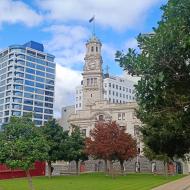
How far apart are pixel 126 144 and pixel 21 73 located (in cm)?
9898

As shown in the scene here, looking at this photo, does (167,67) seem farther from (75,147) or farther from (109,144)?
(75,147)

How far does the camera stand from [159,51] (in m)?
10.4

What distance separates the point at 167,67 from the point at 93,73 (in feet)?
348

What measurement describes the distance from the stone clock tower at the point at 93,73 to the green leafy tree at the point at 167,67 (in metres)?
103

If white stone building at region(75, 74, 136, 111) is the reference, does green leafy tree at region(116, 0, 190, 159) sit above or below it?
below

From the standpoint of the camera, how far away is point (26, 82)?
494 ft

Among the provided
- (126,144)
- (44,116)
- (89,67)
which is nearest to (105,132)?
(126,144)

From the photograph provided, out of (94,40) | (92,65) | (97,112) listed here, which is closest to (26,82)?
(92,65)

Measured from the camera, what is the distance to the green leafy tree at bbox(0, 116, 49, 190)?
2358 cm

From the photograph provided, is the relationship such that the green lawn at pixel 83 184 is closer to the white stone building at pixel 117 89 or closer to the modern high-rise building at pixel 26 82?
the modern high-rise building at pixel 26 82

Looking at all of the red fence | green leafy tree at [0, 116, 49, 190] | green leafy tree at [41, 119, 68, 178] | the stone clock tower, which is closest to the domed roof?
the stone clock tower

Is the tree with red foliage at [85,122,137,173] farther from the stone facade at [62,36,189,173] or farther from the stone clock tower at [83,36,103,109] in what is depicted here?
the stone clock tower at [83,36,103,109]

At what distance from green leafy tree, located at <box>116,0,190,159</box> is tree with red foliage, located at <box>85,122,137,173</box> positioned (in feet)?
139

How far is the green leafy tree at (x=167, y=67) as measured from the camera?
10109 millimetres
